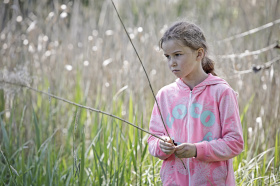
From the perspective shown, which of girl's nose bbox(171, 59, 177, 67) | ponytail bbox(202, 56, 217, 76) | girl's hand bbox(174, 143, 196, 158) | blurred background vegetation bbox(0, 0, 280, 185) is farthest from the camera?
blurred background vegetation bbox(0, 0, 280, 185)

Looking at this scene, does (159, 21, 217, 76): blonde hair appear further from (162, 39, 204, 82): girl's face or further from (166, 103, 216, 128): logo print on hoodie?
(166, 103, 216, 128): logo print on hoodie

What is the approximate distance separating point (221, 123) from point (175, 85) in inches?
9.8

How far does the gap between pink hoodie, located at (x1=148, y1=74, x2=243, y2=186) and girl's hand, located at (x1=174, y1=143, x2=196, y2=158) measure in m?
0.02

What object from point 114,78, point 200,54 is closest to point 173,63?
point 200,54

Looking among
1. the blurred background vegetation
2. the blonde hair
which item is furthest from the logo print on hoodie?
the blurred background vegetation

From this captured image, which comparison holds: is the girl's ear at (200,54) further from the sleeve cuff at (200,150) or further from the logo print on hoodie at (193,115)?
the sleeve cuff at (200,150)

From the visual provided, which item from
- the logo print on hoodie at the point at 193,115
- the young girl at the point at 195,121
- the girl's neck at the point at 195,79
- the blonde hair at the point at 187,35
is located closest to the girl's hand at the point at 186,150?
the young girl at the point at 195,121

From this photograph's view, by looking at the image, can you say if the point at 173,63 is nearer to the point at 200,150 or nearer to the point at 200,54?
the point at 200,54

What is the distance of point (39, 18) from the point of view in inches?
139

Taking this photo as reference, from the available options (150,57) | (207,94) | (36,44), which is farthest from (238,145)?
(36,44)

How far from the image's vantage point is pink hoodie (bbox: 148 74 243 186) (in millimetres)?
1369

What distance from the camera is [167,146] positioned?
53.2 inches

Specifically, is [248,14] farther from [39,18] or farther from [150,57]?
[39,18]

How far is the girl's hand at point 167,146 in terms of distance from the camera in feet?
4.40
